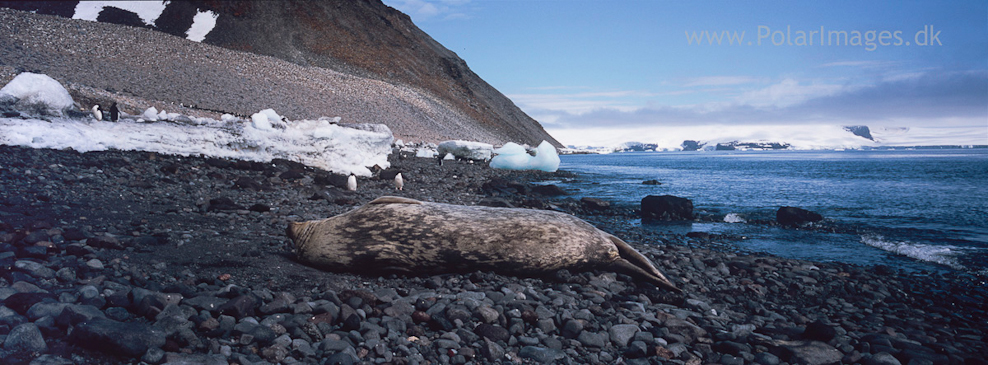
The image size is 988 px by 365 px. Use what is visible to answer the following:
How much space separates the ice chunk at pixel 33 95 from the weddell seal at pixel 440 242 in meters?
8.11

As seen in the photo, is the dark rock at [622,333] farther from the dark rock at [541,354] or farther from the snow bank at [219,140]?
the snow bank at [219,140]

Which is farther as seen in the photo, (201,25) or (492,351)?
(201,25)

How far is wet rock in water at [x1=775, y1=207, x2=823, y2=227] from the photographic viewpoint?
1034cm

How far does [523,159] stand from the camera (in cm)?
2536

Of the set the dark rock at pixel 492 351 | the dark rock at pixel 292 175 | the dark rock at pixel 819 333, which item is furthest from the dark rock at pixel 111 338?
the dark rock at pixel 292 175

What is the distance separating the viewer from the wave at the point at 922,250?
712 cm

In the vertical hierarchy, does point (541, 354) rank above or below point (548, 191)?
below

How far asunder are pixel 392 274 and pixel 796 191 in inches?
774

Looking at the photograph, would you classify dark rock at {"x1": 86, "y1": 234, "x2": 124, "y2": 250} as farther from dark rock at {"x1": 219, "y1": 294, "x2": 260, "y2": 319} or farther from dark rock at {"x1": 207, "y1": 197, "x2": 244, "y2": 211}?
dark rock at {"x1": 207, "y1": 197, "x2": 244, "y2": 211}

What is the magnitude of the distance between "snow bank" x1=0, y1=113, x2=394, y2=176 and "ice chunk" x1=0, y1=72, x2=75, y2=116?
22.8 inches

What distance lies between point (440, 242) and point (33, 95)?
9848 millimetres

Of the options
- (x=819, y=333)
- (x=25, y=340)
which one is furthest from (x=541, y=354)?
(x=25, y=340)

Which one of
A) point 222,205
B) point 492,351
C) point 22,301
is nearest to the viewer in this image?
point 22,301

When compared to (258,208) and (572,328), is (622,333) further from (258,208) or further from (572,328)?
(258,208)
